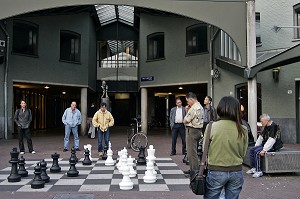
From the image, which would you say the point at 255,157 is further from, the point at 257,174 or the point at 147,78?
the point at 147,78

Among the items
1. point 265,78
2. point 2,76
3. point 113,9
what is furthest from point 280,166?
point 113,9

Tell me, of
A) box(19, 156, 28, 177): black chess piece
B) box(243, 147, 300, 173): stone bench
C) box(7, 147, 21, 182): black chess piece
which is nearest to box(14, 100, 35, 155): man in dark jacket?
box(19, 156, 28, 177): black chess piece

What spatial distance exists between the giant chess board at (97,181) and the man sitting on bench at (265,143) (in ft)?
5.51

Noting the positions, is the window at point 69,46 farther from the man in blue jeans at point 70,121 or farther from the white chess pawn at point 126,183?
the white chess pawn at point 126,183

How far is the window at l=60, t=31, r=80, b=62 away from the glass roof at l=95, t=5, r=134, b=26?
9.64ft

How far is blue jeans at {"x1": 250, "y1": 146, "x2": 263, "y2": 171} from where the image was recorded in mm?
7918

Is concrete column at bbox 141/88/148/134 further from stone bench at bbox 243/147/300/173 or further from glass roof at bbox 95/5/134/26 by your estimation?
stone bench at bbox 243/147/300/173

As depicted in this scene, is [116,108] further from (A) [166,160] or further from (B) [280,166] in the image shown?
(B) [280,166]

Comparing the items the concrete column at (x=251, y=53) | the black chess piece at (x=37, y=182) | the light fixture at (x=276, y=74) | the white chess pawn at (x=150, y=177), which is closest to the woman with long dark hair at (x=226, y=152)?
the white chess pawn at (x=150, y=177)

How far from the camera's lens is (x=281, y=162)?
309 inches

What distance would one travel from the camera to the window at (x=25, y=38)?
18.7 metres

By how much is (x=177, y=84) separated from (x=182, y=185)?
45.6 ft

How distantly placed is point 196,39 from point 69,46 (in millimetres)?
7779

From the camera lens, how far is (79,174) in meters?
7.89
